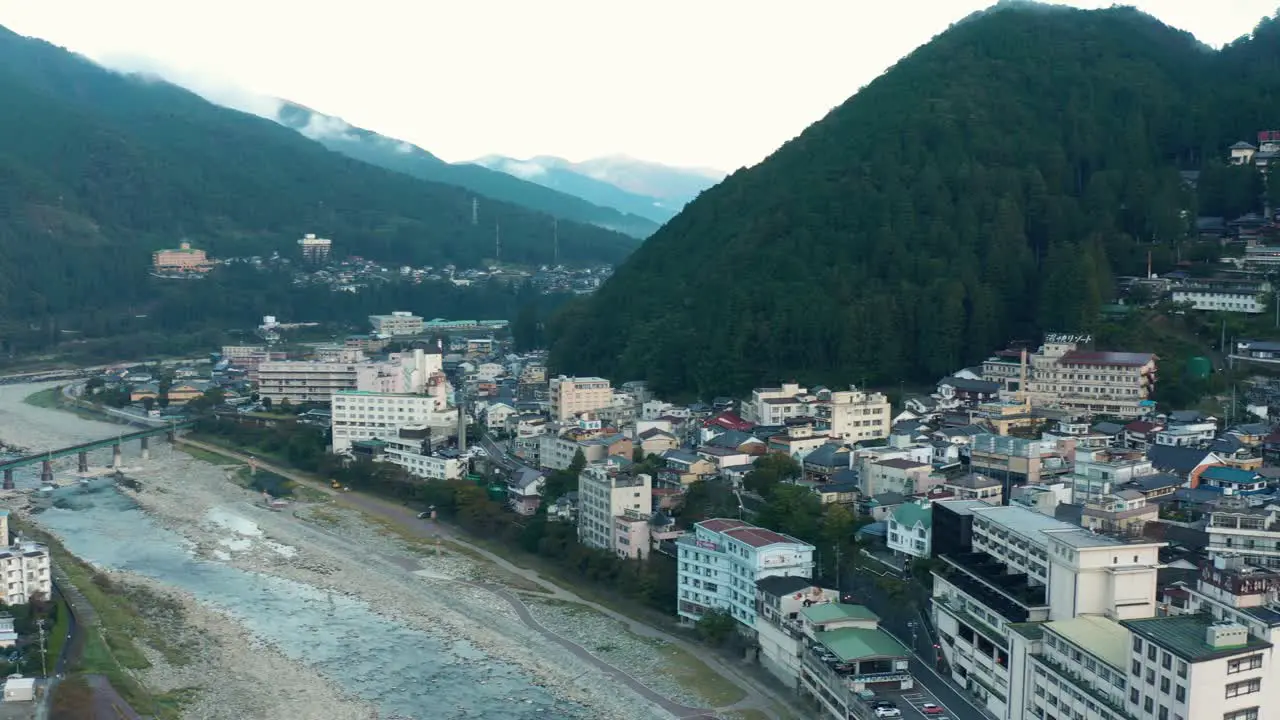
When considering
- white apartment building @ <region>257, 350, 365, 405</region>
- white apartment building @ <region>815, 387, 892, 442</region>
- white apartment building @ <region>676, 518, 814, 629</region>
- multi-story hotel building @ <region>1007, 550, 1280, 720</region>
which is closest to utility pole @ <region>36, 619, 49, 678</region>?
white apartment building @ <region>676, 518, 814, 629</region>

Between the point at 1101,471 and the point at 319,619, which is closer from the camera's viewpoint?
the point at 319,619

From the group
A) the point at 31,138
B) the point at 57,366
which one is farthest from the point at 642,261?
the point at 31,138

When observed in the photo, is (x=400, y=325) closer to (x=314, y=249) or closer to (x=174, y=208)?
(x=314, y=249)

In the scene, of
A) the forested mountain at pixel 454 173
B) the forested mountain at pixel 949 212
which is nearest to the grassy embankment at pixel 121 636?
the forested mountain at pixel 949 212

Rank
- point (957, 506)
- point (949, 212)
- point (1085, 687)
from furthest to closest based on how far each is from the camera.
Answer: point (949, 212) → point (957, 506) → point (1085, 687)

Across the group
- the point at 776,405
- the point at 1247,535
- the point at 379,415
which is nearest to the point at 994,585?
the point at 1247,535

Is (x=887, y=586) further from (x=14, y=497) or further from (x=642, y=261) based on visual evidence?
(x=642, y=261)

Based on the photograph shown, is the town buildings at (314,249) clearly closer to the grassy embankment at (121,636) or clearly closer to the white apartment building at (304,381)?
the white apartment building at (304,381)

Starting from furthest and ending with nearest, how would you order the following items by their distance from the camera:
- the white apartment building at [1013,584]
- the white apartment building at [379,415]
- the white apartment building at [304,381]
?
the white apartment building at [304,381] < the white apartment building at [379,415] < the white apartment building at [1013,584]
